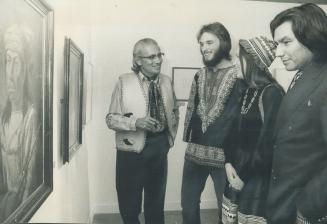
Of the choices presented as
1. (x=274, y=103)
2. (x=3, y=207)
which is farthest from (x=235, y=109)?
(x=3, y=207)

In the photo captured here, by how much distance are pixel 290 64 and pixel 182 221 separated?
0.67 meters

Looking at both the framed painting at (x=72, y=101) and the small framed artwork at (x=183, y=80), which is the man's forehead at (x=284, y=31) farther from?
the framed painting at (x=72, y=101)

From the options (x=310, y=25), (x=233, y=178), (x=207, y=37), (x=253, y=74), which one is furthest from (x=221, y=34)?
(x=233, y=178)

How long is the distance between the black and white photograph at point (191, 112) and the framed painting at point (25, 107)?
122mm

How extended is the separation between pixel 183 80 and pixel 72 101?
38cm

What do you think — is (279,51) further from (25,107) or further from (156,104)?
(25,107)

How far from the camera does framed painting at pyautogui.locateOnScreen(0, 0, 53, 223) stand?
57 cm

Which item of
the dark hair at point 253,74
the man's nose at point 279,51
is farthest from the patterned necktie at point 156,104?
the man's nose at point 279,51

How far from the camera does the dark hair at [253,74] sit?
3.94 feet

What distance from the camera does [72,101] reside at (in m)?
1.02

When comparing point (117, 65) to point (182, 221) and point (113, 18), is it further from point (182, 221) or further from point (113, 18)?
point (182, 221)

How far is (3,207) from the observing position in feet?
1.87

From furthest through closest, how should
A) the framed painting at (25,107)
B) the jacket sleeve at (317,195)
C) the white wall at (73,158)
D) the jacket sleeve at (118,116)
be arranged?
the jacket sleeve at (118,116) < the jacket sleeve at (317,195) < the white wall at (73,158) < the framed painting at (25,107)

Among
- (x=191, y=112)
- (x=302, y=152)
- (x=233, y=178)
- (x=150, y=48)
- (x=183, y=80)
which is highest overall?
(x=150, y=48)
